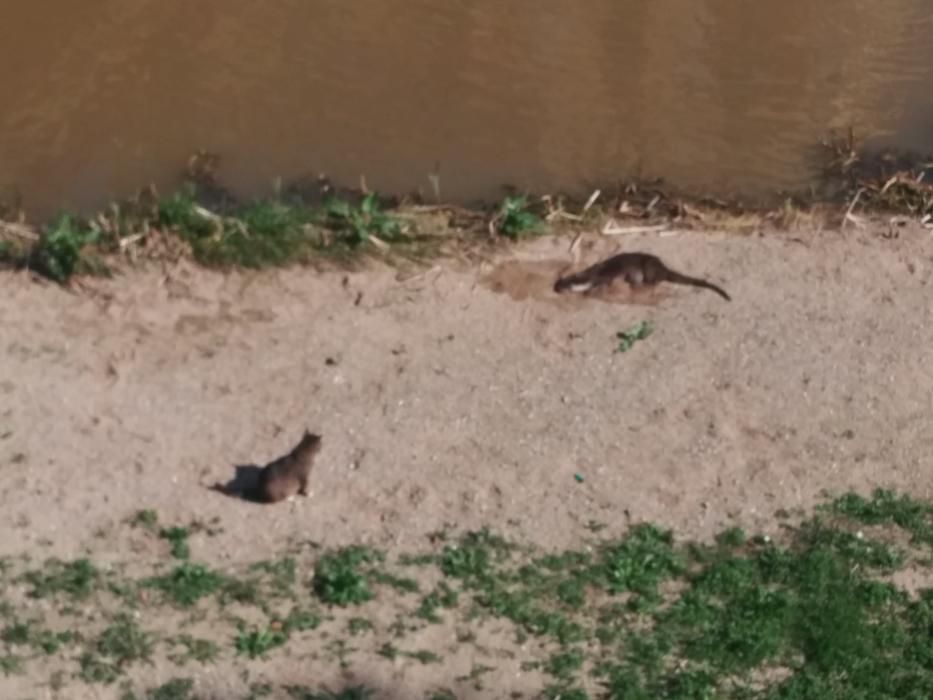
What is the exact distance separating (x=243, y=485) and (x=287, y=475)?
274 millimetres

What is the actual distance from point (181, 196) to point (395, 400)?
204cm

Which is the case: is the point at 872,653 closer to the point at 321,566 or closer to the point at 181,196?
the point at 321,566

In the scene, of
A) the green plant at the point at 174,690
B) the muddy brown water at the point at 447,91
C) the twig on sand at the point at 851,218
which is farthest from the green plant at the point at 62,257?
the twig on sand at the point at 851,218

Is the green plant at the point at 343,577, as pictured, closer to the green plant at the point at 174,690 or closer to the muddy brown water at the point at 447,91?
the green plant at the point at 174,690

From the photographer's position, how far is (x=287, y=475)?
716 centimetres

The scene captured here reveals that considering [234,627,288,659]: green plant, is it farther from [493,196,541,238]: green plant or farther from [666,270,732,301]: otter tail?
[493,196,541,238]: green plant

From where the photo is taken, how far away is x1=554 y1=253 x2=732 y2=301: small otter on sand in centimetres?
879

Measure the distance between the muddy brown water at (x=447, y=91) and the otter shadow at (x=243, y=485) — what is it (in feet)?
9.20

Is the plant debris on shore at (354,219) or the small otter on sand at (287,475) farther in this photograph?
the plant debris on shore at (354,219)

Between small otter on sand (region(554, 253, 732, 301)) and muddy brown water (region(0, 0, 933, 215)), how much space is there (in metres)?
1.32

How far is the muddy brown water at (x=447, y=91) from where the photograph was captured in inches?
400

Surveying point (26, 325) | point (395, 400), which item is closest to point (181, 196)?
point (26, 325)

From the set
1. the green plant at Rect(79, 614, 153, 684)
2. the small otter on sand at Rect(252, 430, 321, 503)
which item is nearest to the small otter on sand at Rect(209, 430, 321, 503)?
the small otter on sand at Rect(252, 430, 321, 503)

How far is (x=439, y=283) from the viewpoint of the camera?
880 centimetres
